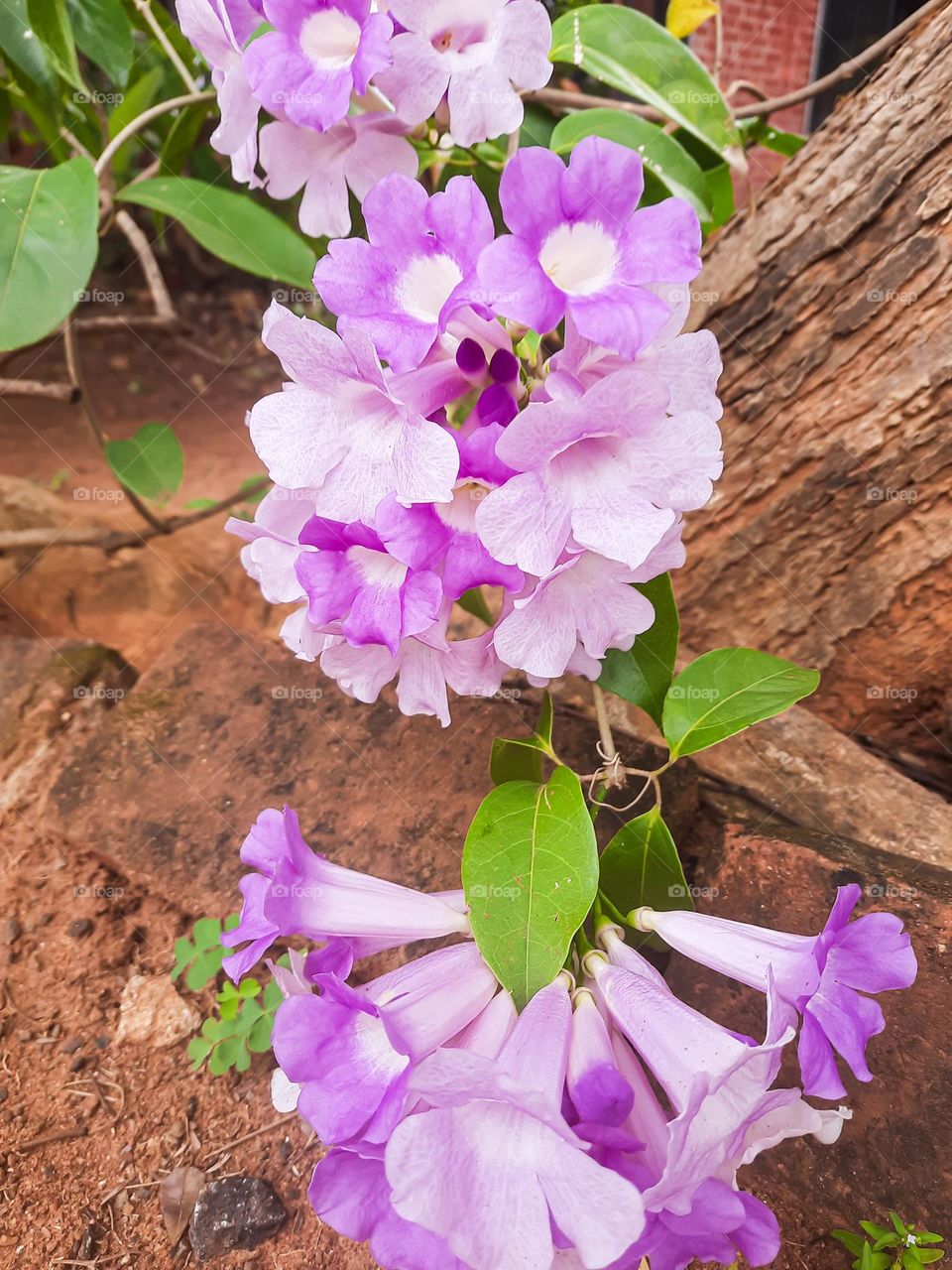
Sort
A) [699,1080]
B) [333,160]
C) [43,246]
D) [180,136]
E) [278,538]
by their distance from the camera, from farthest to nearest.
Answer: [180,136] → [43,246] → [333,160] → [278,538] → [699,1080]

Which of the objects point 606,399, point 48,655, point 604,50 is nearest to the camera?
point 606,399

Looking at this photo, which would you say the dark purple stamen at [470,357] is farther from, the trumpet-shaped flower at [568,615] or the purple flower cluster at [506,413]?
the trumpet-shaped flower at [568,615]

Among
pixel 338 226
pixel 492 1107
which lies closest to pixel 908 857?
pixel 492 1107

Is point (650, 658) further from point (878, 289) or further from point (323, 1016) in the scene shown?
point (878, 289)

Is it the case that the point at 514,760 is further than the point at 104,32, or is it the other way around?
the point at 104,32

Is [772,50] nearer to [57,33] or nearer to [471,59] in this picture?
[57,33]

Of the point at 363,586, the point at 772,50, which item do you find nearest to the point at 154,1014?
the point at 363,586
